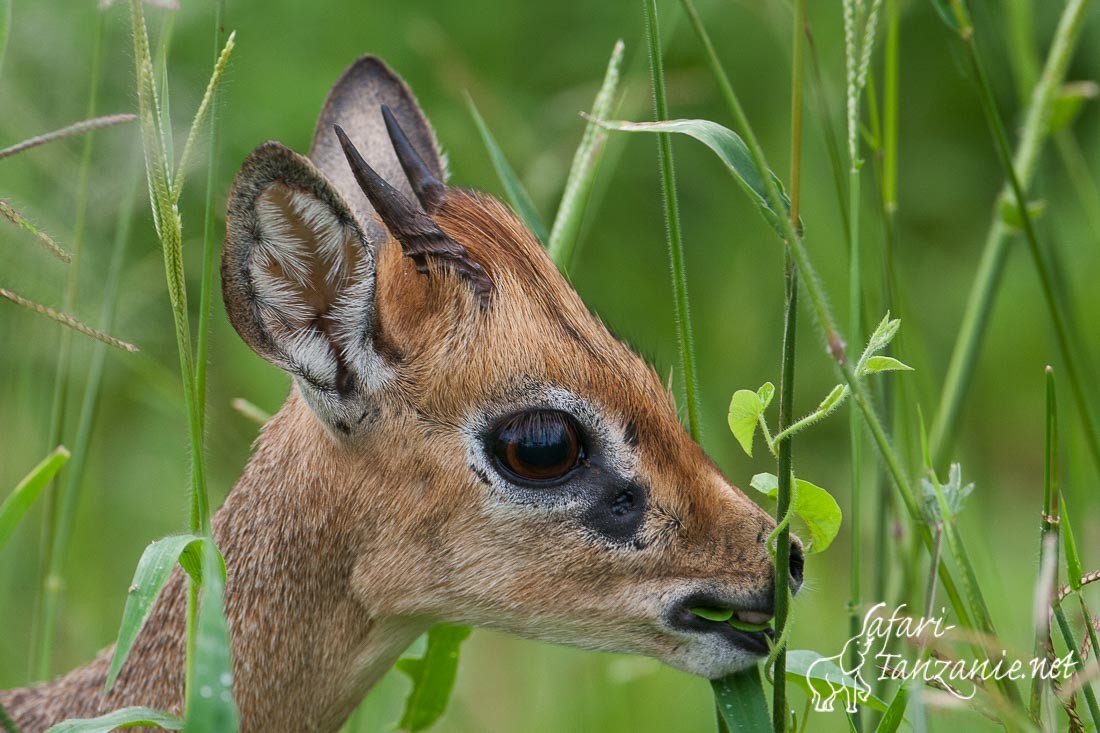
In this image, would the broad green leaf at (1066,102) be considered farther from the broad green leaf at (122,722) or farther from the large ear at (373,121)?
the broad green leaf at (122,722)

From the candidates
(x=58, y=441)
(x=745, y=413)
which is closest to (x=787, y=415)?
(x=745, y=413)

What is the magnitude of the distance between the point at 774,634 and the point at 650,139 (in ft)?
13.7

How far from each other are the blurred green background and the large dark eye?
180 centimetres

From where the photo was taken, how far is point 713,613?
2137 millimetres

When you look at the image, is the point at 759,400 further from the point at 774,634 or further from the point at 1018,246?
the point at 1018,246

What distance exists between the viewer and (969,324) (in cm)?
262

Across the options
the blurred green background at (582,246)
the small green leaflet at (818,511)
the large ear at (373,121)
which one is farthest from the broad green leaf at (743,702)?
the blurred green background at (582,246)

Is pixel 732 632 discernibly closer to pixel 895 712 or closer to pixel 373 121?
pixel 895 712

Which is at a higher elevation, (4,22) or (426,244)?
(4,22)

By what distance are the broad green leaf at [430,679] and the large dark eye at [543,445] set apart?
0.54 metres

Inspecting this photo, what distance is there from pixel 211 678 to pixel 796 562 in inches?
41.3

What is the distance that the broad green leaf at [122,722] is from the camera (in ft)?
5.70

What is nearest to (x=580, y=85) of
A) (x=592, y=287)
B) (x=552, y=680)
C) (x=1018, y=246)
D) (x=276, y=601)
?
(x=592, y=287)

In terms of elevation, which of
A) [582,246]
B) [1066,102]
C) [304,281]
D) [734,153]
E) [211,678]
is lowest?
A: [211,678]
